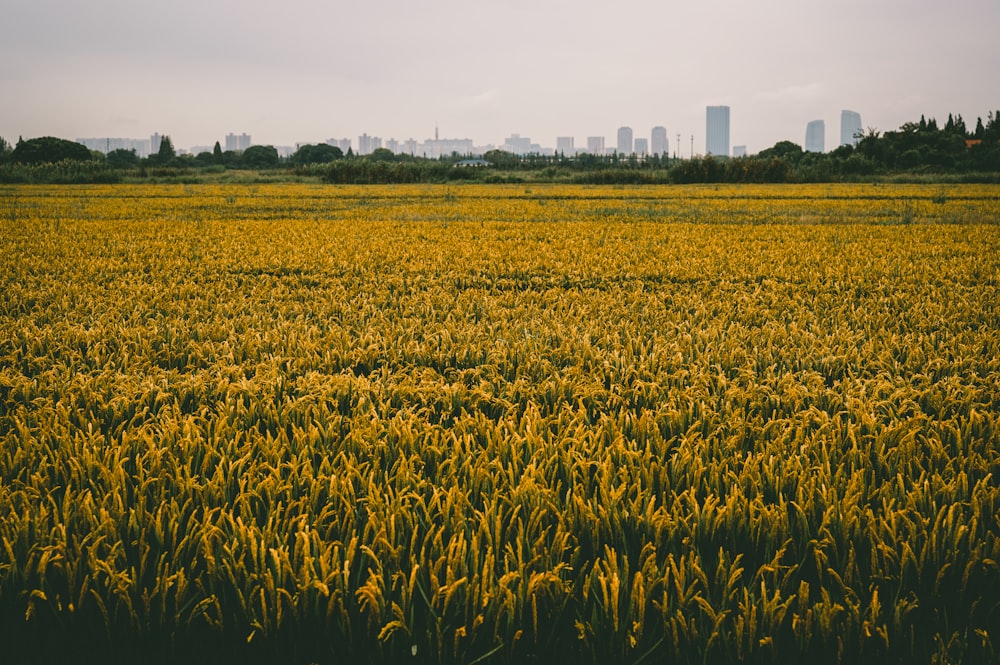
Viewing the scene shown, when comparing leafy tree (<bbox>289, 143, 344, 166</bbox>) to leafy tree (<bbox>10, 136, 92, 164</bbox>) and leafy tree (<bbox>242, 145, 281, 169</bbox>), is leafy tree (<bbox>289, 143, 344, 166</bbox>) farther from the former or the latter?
leafy tree (<bbox>10, 136, 92, 164</bbox>)

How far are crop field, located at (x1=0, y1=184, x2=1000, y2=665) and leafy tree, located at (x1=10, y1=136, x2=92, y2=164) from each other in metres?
80.1

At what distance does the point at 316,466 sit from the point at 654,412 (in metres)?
1.57

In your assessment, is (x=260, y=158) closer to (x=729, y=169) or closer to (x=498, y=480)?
(x=729, y=169)

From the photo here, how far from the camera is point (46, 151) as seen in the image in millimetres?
71688

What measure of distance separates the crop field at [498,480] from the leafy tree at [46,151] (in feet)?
263

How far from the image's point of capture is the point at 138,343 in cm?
430

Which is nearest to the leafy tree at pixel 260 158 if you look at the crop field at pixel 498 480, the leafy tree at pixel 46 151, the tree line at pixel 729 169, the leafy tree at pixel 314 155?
the leafy tree at pixel 314 155

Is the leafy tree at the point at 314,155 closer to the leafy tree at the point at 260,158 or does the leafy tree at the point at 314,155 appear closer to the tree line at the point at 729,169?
the leafy tree at the point at 260,158

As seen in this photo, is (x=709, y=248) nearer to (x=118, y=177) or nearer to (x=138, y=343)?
(x=138, y=343)

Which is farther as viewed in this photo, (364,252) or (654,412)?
(364,252)

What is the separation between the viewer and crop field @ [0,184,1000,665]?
1594 millimetres

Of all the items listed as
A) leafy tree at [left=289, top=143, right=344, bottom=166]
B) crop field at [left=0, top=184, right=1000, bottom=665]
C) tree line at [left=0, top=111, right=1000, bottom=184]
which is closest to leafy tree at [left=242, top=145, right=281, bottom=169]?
leafy tree at [left=289, top=143, right=344, bottom=166]

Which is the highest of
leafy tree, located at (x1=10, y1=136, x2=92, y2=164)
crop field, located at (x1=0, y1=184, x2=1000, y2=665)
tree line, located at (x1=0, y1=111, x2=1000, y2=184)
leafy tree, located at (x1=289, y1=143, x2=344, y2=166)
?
leafy tree, located at (x1=289, y1=143, x2=344, y2=166)

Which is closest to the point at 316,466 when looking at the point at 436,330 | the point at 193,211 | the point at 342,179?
the point at 436,330
